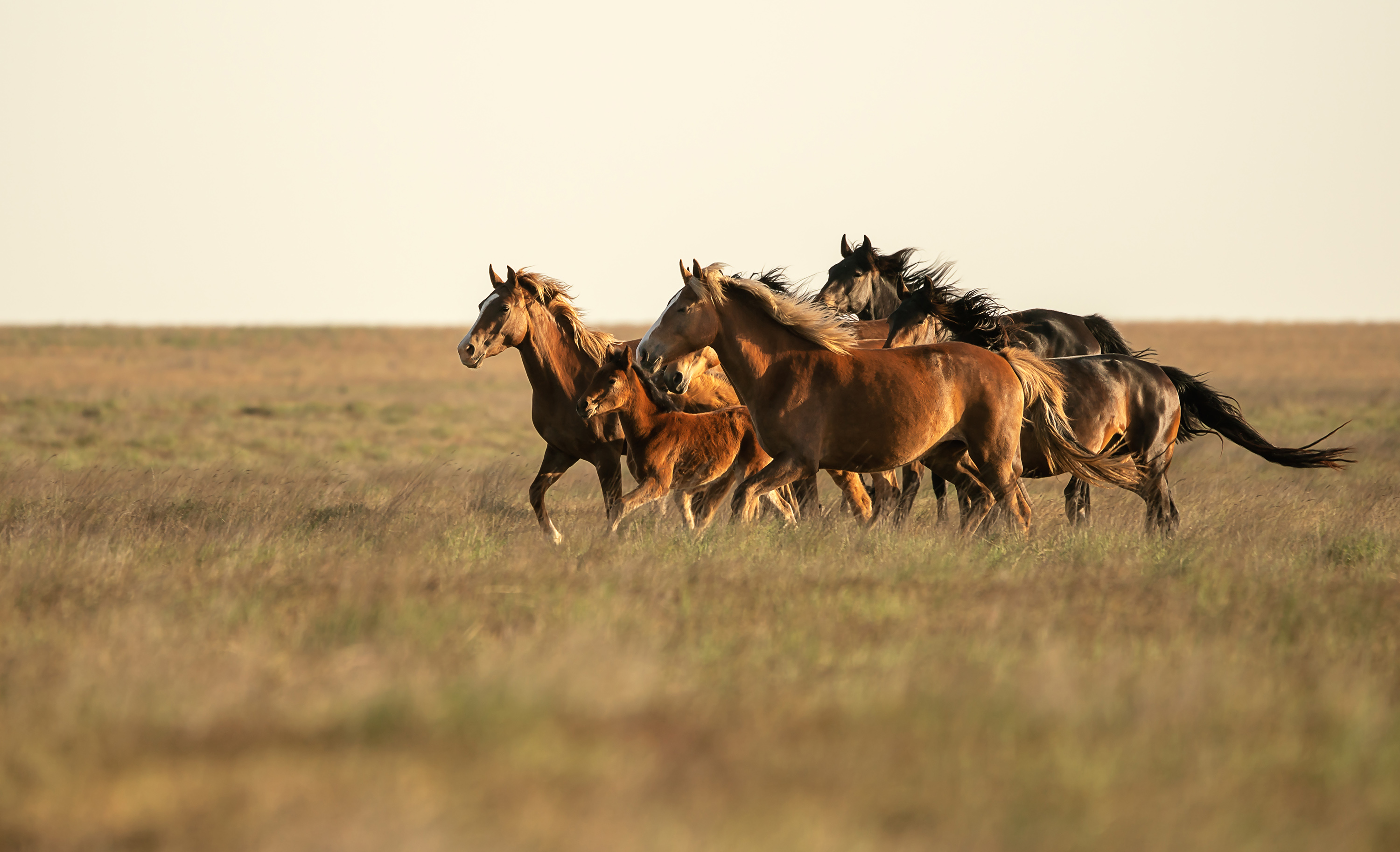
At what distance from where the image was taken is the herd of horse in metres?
7.91

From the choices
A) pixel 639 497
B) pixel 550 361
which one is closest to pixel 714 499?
pixel 639 497

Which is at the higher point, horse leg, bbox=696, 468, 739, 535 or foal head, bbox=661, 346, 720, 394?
foal head, bbox=661, 346, 720, 394

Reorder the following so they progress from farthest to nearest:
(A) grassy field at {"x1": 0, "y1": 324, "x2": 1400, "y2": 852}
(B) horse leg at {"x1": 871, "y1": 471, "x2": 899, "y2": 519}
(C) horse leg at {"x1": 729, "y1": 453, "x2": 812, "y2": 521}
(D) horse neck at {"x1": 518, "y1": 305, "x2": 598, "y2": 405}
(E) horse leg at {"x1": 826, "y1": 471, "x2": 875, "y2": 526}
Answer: (B) horse leg at {"x1": 871, "y1": 471, "x2": 899, "y2": 519} → (E) horse leg at {"x1": 826, "y1": 471, "x2": 875, "y2": 526} → (D) horse neck at {"x1": 518, "y1": 305, "x2": 598, "y2": 405} → (C) horse leg at {"x1": 729, "y1": 453, "x2": 812, "y2": 521} → (A) grassy field at {"x1": 0, "y1": 324, "x2": 1400, "y2": 852}

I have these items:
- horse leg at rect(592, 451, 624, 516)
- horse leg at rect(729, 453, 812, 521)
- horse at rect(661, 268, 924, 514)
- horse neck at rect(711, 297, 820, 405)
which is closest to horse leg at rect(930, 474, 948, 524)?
horse at rect(661, 268, 924, 514)

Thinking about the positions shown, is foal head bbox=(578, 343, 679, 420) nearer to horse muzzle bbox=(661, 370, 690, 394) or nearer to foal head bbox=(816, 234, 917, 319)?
horse muzzle bbox=(661, 370, 690, 394)

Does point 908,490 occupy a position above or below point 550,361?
below

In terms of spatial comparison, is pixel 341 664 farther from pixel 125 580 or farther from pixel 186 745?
pixel 125 580

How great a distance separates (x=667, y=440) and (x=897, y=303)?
3.30 m

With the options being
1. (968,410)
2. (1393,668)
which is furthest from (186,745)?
(968,410)

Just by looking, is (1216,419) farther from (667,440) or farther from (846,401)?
(667,440)

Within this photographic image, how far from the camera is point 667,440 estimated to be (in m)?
9.22

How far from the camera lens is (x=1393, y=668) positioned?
4.64 meters

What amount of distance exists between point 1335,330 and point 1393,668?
245ft

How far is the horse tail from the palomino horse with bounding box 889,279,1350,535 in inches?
7.7
